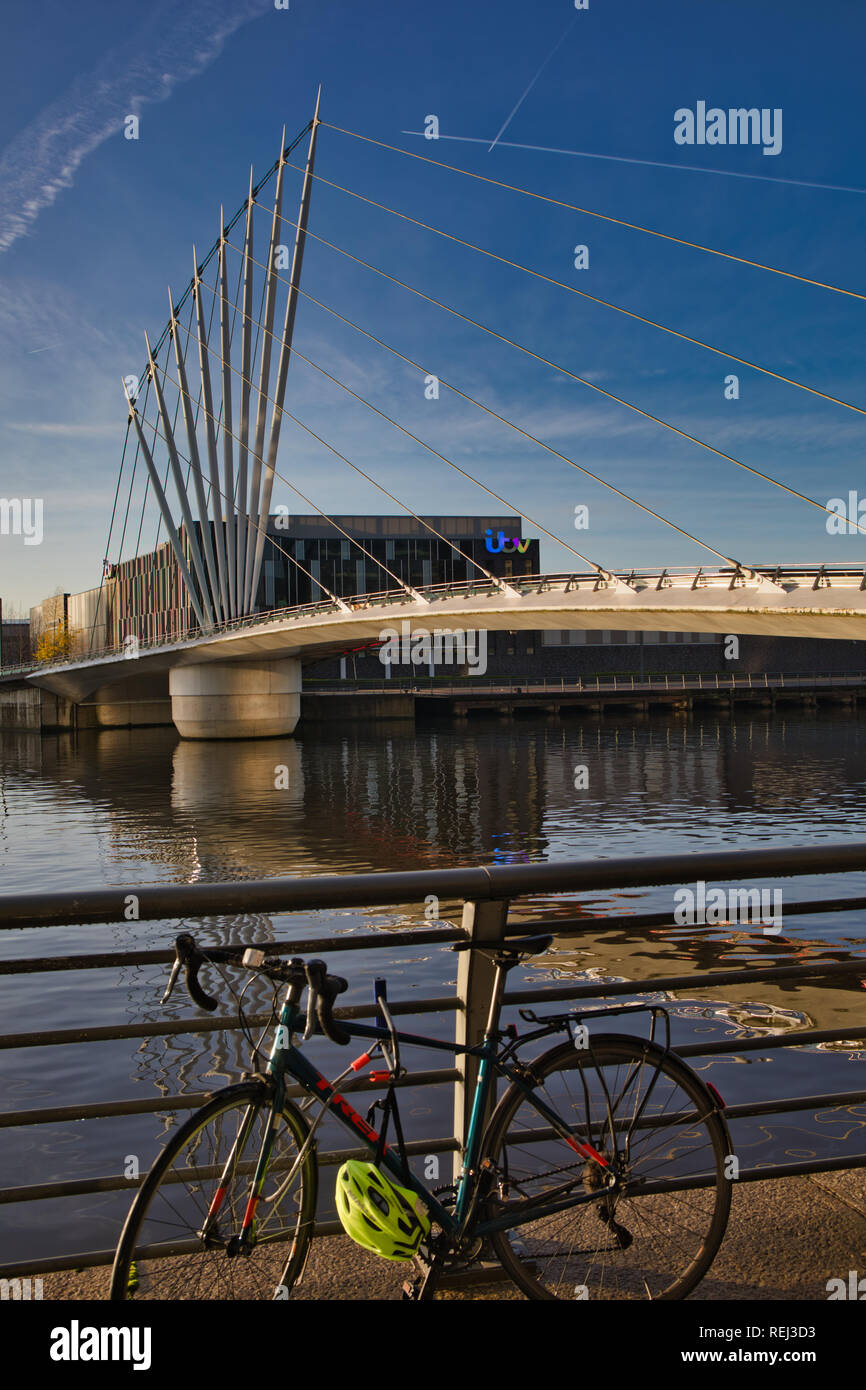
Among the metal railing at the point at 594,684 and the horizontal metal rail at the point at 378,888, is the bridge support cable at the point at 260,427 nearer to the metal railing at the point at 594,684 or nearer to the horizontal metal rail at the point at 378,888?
the metal railing at the point at 594,684

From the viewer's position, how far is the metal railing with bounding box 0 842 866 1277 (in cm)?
278

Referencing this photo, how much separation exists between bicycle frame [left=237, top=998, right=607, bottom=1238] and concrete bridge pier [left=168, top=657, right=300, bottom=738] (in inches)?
2206

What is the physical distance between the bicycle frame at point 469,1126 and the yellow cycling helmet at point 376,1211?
73 mm

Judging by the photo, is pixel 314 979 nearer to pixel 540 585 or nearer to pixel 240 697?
pixel 540 585

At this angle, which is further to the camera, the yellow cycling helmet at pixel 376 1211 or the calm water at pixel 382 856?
the calm water at pixel 382 856

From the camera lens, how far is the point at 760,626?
105 feet

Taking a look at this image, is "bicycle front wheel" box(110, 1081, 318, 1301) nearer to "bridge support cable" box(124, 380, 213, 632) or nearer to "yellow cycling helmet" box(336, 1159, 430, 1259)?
"yellow cycling helmet" box(336, 1159, 430, 1259)

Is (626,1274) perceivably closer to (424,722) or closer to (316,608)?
(316,608)

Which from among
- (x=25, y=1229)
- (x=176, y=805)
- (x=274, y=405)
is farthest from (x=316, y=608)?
(x=25, y=1229)

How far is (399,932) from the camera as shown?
3004 mm

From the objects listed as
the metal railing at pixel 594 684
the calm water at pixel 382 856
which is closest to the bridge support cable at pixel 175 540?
the calm water at pixel 382 856
